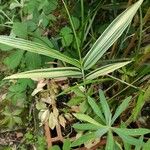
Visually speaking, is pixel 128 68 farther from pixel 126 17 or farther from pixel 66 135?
pixel 66 135

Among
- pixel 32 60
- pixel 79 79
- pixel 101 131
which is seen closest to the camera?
pixel 101 131

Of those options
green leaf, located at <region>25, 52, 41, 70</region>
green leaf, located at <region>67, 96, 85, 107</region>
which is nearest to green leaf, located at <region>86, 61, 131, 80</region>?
green leaf, located at <region>67, 96, 85, 107</region>

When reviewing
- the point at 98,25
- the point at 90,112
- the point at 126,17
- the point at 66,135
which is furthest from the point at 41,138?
the point at 126,17

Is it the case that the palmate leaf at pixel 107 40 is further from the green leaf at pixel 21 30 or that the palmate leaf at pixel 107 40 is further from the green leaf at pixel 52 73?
the green leaf at pixel 21 30

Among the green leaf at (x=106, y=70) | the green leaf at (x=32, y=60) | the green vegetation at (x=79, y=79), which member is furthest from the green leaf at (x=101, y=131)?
the green leaf at (x=32, y=60)

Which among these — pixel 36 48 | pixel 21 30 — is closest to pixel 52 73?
pixel 36 48

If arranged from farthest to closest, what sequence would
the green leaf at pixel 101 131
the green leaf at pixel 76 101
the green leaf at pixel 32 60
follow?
the green leaf at pixel 32 60
the green leaf at pixel 76 101
the green leaf at pixel 101 131

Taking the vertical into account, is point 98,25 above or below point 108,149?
above

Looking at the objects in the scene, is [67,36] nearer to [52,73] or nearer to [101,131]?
[52,73]
